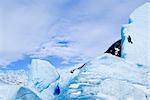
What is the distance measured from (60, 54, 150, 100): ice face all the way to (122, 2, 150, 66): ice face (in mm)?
584

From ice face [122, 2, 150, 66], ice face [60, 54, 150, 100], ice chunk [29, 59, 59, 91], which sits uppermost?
ice face [122, 2, 150, 66]

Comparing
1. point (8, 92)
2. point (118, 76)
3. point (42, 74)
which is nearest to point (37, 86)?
point (42, 74)

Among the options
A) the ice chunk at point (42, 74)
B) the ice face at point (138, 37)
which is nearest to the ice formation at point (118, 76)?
the ice face at point (138, 37)

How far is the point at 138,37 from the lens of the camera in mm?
7777

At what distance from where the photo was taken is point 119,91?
6.17 meters

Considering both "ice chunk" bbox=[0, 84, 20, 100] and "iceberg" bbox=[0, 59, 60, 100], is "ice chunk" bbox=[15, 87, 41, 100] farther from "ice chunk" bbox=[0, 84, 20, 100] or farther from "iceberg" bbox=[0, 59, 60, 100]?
"ice chunk" bbox=[0, 84, 20, 100]

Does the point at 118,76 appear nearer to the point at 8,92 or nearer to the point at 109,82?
the point at 109,82

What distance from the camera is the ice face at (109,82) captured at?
241 inches

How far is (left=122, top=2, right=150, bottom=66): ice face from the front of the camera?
7.39 m

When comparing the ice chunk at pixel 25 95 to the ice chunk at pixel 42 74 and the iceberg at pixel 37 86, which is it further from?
the ice chunk at pixel 42 74

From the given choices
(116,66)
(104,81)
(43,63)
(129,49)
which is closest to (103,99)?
(104,81)

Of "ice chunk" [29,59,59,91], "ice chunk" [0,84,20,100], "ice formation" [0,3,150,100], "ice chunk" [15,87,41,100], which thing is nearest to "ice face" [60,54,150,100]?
"ice formation" [0,3,150,100]

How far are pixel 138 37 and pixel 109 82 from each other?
6.51 feet

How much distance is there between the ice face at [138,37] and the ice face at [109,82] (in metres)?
0.58
